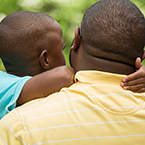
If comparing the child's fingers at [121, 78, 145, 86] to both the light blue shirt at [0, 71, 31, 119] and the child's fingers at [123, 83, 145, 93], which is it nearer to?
the child's fingers at [123, 83, 145, 93]

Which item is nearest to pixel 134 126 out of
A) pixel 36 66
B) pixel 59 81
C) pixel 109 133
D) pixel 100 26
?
pixel 109 133

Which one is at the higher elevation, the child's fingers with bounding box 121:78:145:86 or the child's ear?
the child's fingers with bounding box 121:78:145:86

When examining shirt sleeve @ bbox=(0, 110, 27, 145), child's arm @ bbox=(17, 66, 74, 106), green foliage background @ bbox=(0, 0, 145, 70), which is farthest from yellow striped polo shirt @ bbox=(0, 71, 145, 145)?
green foliage background @ bbox=(0, 0, 145, 70)

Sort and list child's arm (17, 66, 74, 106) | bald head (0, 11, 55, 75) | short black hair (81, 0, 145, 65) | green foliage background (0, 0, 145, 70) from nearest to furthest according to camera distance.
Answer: short black hair (81, 0, 145, 65) < child's arm (17, 66, 74, 106) < bald head (0, 11, 55, 75) < green foliage background (0, 0, 145, 70)

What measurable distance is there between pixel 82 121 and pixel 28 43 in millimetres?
1054

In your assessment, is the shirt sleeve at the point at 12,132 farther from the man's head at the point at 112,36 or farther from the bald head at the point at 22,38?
the bald head at the point at 22,38

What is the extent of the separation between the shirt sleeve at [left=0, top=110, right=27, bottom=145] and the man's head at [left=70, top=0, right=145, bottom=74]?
47 cm

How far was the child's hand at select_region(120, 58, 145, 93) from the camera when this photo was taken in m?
1.24

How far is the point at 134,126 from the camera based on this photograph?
1.12m

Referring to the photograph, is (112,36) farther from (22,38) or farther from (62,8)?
(62,8)

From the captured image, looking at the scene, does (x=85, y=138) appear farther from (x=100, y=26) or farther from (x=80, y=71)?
(x=100, y=26)

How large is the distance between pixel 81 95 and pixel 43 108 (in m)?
→ 0.20

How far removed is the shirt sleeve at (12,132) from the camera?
1101 mm

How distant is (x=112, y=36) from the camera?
1220mm
